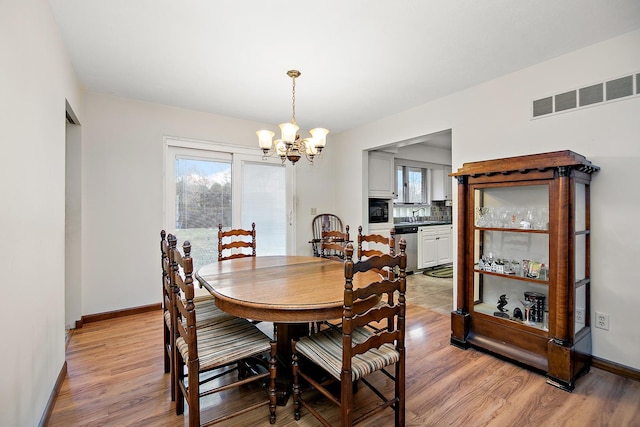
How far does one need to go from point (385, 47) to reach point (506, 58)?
108cm

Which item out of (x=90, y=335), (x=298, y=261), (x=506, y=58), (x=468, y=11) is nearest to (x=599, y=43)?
(x=506, y=58)

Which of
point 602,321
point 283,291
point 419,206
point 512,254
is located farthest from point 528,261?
point 419,206

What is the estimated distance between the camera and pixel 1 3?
3.92 feet

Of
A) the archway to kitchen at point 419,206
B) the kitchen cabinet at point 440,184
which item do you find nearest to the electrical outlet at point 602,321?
the archway to kitchen at point 419,206

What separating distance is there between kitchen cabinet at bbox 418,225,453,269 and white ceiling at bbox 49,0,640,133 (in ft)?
9.24

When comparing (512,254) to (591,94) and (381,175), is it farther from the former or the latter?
(381,175)

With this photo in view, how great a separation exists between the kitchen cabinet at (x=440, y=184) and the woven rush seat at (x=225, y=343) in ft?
18.1

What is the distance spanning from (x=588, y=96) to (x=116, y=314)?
4957 millimetres

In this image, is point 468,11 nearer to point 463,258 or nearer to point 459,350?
point 463,258

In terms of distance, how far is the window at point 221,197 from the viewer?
12.3 feet

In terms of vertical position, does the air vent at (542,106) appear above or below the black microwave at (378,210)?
above

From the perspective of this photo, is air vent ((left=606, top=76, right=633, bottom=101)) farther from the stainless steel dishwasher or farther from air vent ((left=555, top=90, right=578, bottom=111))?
the stainless steel dishwasher

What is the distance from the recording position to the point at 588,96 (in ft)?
7.71

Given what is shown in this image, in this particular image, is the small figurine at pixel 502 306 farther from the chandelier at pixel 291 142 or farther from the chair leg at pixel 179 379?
the chair leg at pixel 179 379
